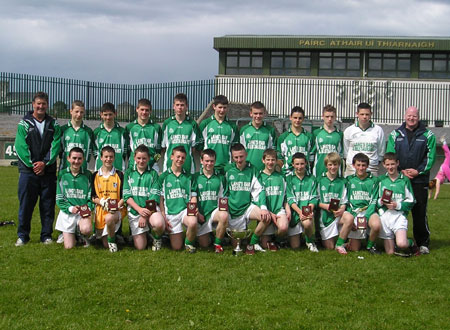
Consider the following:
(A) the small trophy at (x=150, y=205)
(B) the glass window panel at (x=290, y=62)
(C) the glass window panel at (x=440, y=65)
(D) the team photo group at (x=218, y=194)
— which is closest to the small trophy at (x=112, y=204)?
(D) the team photo group at (x=218, y=194)

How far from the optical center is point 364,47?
93.7 feet

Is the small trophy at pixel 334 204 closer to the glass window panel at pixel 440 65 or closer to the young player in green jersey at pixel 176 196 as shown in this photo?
the young player in green jersey at pixel 176 196

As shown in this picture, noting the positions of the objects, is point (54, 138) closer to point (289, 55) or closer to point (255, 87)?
point (255, 87)

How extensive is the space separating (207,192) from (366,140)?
2.44 m

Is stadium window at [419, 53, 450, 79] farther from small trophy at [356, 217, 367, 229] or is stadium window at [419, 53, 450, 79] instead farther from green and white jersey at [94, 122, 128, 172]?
green and white jersey at [94, 122, 128, 172]

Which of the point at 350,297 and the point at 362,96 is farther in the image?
the point at 362,96

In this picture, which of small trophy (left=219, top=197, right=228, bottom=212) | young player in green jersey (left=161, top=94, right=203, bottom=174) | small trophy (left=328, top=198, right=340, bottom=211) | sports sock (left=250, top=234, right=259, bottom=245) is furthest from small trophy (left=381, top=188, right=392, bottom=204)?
young player in green jersey (left=161, top=94, right=203, bottom=174)

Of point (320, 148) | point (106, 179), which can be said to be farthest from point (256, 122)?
point (106, 179)

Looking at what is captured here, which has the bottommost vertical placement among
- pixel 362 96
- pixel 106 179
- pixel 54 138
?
pixel 106 179

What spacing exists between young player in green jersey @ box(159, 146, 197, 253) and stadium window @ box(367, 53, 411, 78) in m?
23.9

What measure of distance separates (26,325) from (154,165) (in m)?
3.66

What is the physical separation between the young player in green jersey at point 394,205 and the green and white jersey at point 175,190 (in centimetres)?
264

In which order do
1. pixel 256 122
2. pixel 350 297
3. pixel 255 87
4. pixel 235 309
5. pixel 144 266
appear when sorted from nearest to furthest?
pixel 235 309 → pixel 350 297 → pixel 144 266 → pixel 256 122 → pixel 255 87

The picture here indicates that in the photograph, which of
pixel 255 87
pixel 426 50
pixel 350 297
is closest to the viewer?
pixel 350 297
